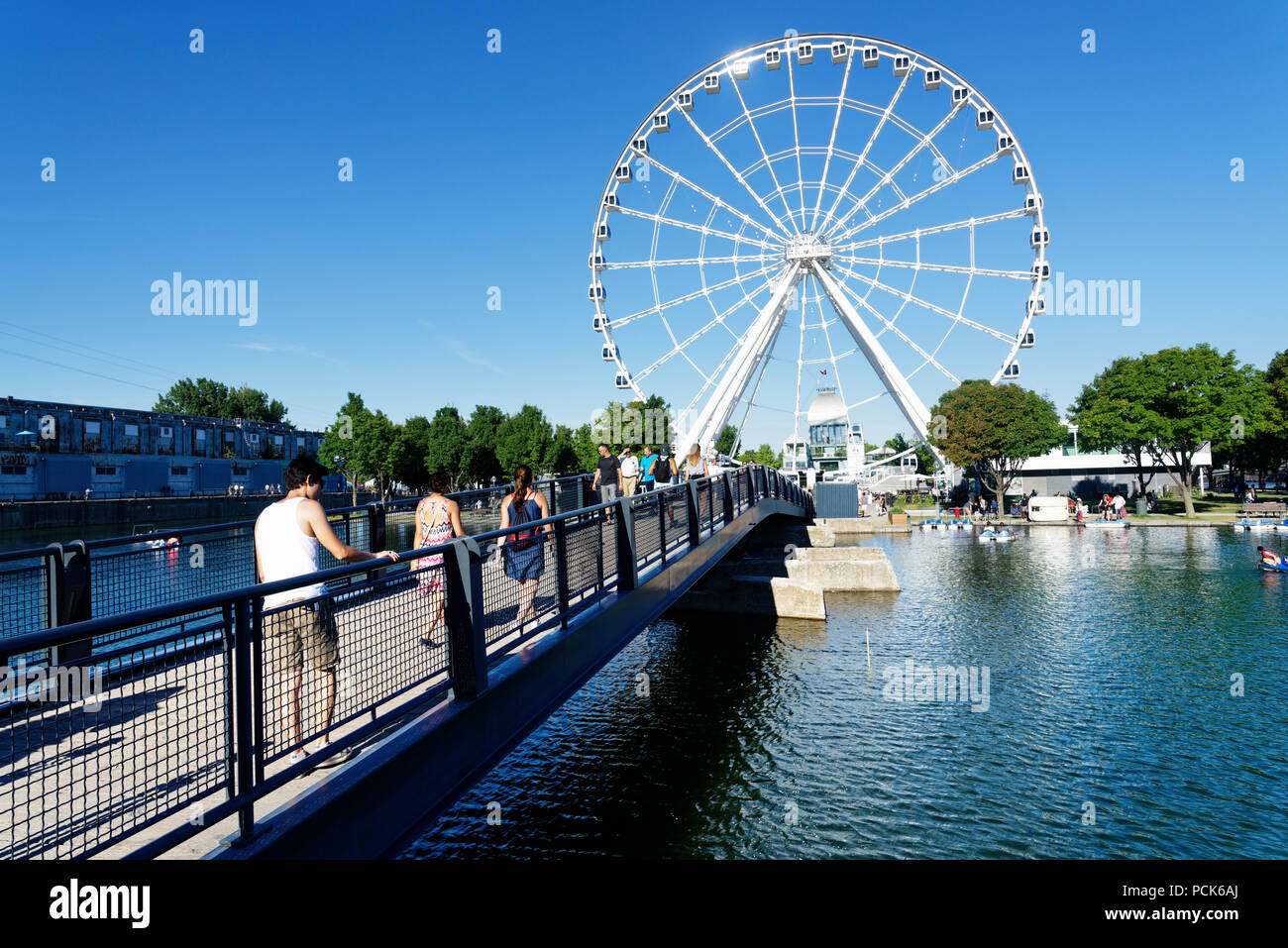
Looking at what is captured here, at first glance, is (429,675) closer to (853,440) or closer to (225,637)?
(225,637)

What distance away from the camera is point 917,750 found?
1226 cm

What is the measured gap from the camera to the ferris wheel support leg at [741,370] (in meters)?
39.3

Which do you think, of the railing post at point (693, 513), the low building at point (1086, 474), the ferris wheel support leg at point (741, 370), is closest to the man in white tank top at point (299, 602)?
the railing post at point (693, 513)

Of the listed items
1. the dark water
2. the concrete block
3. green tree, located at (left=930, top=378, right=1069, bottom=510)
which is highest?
green tree, located at (left=930, top=378, right=1069, bottom=510)

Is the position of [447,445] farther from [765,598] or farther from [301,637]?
[301,637]

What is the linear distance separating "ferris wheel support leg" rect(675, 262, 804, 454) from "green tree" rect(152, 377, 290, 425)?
9953cm

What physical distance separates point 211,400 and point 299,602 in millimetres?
135307

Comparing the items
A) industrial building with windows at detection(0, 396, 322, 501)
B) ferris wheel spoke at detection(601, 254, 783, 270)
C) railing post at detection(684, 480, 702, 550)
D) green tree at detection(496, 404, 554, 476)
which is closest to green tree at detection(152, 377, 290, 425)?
industrial building with windows at detection(0, 396, 322, 501)

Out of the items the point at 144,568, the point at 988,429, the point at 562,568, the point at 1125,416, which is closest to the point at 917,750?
the point at 562,568

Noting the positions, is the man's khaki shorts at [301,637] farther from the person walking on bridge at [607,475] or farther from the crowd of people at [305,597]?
the person walking on bridge at [607,475]

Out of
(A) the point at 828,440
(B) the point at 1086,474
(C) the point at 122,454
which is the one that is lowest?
(B) the point at 1086,474

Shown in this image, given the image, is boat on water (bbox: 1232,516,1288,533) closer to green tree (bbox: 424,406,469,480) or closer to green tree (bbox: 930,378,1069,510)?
green tree (bbox: 930,378,1069,510)

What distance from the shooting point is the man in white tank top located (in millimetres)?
4602
